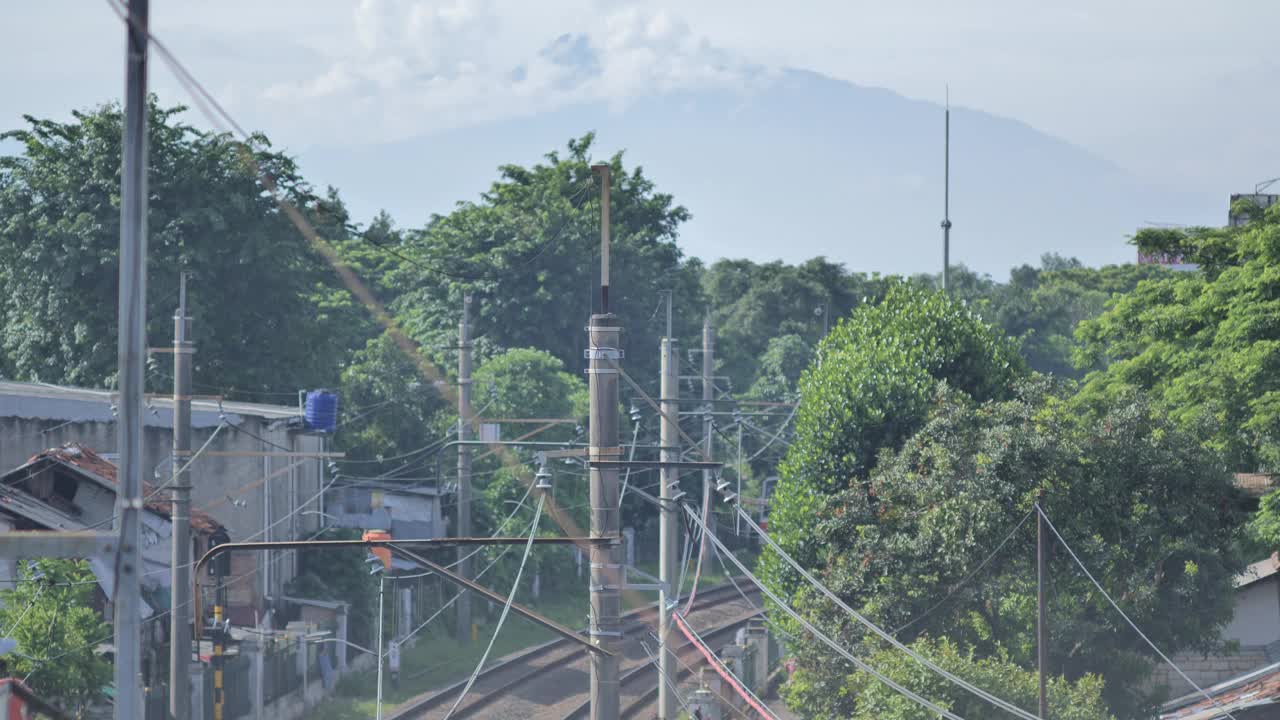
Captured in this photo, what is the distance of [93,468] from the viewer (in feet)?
95.3

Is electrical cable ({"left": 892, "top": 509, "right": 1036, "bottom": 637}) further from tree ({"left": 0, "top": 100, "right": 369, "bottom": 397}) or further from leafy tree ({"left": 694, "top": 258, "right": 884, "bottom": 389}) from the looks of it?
leafy tree ({"left": 694, "top": 258, "right": 884, "bottom": 389})

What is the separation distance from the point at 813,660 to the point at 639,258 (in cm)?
4001

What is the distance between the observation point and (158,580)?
1190 inches

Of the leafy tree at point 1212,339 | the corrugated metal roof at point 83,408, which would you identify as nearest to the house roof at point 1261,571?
the leafy tree at point 1212,339

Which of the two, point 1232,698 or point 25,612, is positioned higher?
point 25,612

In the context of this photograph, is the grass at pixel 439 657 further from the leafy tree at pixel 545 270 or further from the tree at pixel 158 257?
the leafy tree at pixel 545 270

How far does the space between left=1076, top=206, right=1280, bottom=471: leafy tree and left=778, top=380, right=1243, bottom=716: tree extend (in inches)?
90.6

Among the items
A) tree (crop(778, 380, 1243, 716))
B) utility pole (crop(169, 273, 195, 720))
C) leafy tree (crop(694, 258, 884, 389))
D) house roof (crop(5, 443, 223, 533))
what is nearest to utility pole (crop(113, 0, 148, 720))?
utility pole (crop(169, 273, 195, 720))

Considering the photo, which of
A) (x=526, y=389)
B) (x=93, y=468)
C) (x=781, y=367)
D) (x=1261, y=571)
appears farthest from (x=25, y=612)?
(x=781, y=367)

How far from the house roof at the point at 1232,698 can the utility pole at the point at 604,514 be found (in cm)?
1446

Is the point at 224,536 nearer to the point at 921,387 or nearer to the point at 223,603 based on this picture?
the point at 223,603

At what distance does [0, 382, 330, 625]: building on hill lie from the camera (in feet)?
96.1

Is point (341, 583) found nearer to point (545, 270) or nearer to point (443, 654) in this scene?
point (443, 654)

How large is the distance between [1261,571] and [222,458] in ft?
86.2
